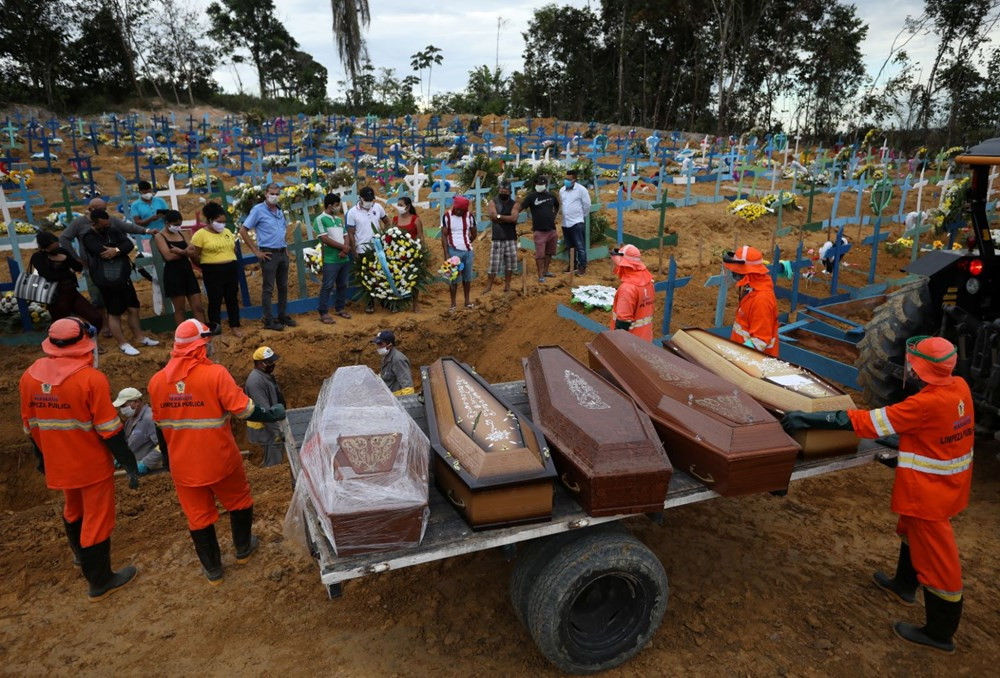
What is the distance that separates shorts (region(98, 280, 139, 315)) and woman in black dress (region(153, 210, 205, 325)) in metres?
0.35

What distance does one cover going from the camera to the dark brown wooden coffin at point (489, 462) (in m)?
2.74

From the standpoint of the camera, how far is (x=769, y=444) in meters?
3.07

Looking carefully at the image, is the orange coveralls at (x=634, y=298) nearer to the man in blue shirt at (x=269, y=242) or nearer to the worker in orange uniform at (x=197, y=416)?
the worker in orange uniform at (x=197, y=416)

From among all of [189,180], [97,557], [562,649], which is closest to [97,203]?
[97,557]

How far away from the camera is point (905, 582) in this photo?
12.0 ft

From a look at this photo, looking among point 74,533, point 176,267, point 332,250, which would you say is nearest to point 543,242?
point 332,250

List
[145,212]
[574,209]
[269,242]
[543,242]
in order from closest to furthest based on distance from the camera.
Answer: [269,242] → [145,212] → [543,242] → [574,209]

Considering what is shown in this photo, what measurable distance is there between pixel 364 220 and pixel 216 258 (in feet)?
6.56

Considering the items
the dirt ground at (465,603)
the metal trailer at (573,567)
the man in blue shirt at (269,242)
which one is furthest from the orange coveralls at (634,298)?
the man in blue shirt at (269,242)

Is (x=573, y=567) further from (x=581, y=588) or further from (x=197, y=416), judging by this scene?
(x=197, y=416)

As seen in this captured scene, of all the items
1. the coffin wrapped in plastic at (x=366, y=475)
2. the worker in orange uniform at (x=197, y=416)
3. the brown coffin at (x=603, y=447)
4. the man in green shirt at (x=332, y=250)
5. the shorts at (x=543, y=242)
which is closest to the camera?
the coffin wrapped in plastic at (x=366, y=475)

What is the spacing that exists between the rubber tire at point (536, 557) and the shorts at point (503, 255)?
249 inches

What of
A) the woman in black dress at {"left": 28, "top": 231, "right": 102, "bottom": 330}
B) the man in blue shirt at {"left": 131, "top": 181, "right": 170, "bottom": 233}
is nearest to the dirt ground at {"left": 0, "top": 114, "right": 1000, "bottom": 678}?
the woman in black dress at {"left": 28, "top": 231, "right": 102, "bottom": 330}

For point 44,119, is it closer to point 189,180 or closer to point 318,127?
point 318,127
